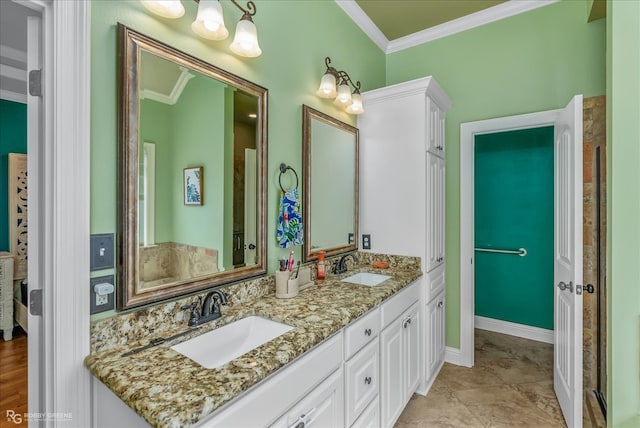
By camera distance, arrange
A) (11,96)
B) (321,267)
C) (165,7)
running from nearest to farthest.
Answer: (165,7), (321,267), (11,96)

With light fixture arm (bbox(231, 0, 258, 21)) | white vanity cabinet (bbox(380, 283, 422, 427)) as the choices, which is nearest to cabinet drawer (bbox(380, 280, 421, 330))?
white vanity cabinet (bbox(380, 283, 422, 427))

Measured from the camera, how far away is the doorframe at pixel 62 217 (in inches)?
38.0

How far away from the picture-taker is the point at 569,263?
1949 mm

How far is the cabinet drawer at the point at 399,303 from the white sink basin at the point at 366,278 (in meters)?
0.18

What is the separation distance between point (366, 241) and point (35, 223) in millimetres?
2042

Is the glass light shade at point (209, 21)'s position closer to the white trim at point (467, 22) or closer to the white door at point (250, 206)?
the white door at point (250, 206)

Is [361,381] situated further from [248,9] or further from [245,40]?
[248,9]

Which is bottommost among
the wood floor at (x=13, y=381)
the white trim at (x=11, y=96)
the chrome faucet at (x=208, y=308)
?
the wood floor at (x=13, y=381)

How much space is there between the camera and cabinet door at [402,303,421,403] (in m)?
2.00

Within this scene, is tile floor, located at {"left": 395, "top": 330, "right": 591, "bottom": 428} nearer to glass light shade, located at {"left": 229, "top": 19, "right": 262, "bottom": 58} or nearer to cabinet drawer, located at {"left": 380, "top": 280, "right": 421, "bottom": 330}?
cabinet drawer, located at {"left": 380, "top": 280, "right": 421, "bottom": 330}

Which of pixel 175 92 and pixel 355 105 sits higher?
pixel 355 105

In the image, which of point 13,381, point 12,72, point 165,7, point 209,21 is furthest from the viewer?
point 12,72

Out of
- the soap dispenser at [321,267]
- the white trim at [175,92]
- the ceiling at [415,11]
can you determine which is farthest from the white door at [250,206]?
the ceiling at [415,11]

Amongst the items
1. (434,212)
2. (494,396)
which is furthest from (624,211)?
(494,396)
